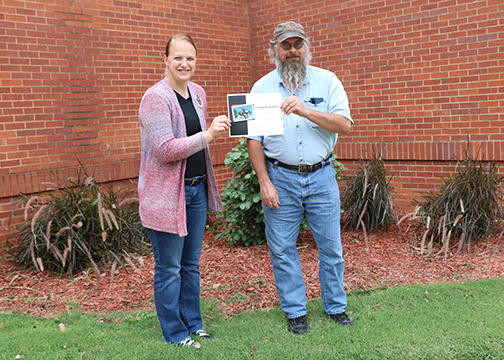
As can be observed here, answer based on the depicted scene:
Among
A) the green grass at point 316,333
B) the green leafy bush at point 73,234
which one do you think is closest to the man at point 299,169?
the green grass at point 316,333

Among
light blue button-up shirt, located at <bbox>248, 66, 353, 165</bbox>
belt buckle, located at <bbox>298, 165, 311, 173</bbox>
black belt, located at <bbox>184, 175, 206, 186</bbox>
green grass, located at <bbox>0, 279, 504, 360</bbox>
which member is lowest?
green grass, located at <bbox>0, 279, 504, 360</bbox>

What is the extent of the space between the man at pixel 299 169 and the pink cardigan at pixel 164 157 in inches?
25.4

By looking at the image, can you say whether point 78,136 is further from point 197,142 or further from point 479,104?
point 479,104

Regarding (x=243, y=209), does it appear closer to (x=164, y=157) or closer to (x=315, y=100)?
(x=315, y=100)

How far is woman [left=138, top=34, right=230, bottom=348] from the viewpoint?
10.2ft

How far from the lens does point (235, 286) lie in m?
4.71

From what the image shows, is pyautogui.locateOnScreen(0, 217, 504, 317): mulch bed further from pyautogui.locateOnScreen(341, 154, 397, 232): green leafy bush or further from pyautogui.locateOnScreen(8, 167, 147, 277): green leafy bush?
pyautogui.locateOnScreen(341, 154, 397, 232): green leafy bush

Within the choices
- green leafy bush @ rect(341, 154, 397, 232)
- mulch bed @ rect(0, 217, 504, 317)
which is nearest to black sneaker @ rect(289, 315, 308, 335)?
mulch bed @ rect(0, 217, 504, 317)

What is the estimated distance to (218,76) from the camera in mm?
8062

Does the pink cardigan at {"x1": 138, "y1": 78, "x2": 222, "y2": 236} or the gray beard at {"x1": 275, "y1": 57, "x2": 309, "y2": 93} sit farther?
the gray beard at {"x1": 275, "y1": 57, "x2": 309, "y2": 93}

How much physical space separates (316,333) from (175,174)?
156 cm

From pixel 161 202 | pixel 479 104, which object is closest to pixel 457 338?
pixel 161 202

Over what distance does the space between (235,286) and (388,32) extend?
14.5 feet

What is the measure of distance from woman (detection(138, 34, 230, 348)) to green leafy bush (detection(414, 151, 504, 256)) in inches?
117
